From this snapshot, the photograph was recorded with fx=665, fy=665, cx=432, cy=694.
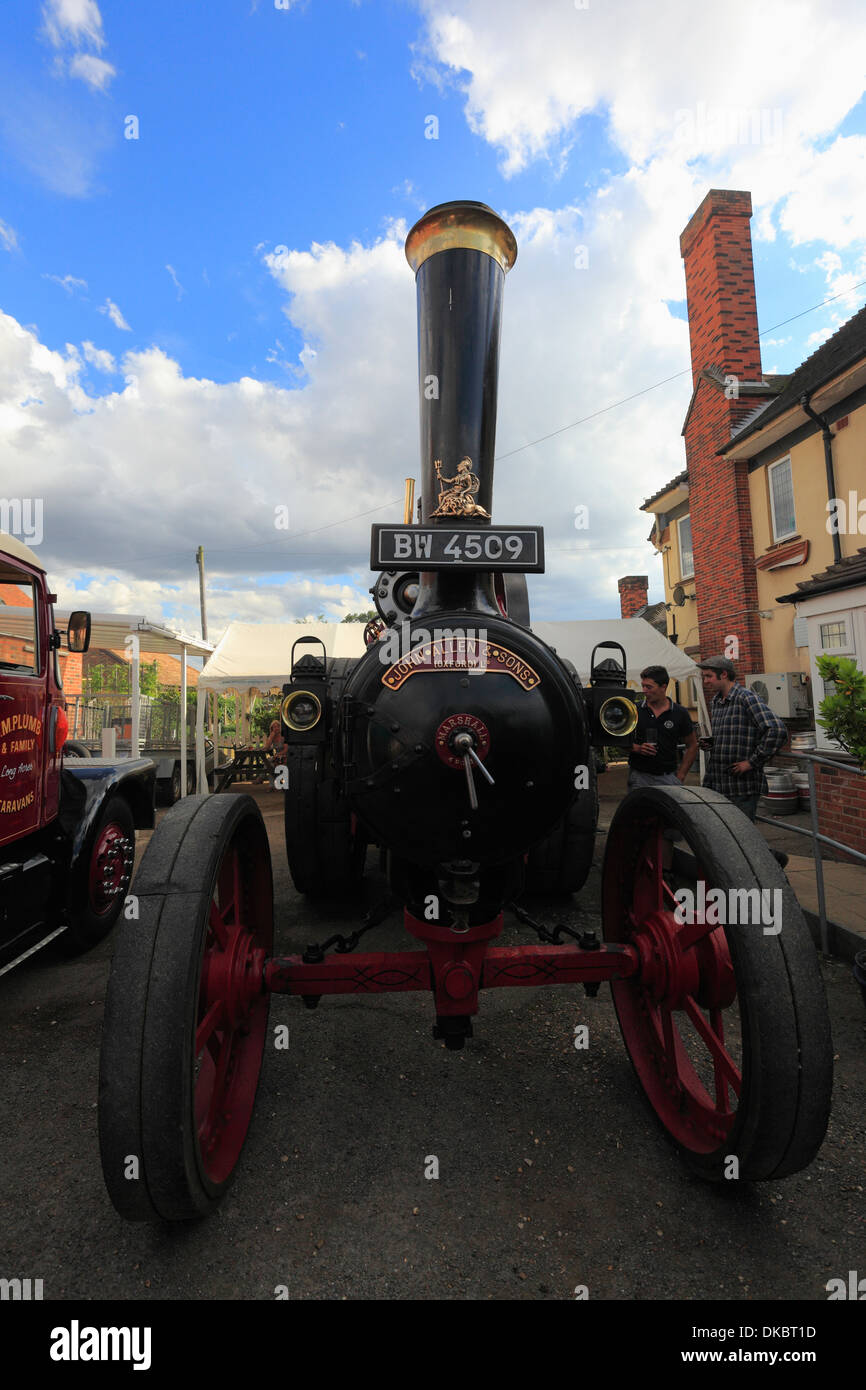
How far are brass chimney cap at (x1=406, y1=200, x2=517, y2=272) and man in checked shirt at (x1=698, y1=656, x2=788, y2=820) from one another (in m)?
3.09

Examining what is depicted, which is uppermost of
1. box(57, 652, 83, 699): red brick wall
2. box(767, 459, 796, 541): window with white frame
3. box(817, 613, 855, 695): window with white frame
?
box(767, 459, 796, 541): window with white frame

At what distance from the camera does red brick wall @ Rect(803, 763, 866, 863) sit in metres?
5.26

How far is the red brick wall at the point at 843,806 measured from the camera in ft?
17.3

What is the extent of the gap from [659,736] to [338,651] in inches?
321

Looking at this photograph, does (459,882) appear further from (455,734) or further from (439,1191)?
(439,1191)

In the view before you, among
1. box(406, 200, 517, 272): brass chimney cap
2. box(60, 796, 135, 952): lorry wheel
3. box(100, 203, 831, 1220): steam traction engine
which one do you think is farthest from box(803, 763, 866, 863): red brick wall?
box(60, 796, 135, 952): lorry wheel

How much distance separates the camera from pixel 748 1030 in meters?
1.77

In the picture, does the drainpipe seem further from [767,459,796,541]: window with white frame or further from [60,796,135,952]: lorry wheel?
[60,796,135,952]: lorry wheel

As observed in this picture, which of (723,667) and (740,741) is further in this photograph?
(723,667)

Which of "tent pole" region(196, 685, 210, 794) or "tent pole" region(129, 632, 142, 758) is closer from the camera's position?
"tent pole" region(129, 632, 142, 758)

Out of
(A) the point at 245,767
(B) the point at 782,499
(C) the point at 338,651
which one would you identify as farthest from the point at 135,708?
(B) the point at 782,499

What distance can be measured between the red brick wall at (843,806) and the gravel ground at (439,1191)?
2.63 meters

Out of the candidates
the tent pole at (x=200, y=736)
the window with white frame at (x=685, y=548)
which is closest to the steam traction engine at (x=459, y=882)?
the tent pole at (x=200, y=736)
